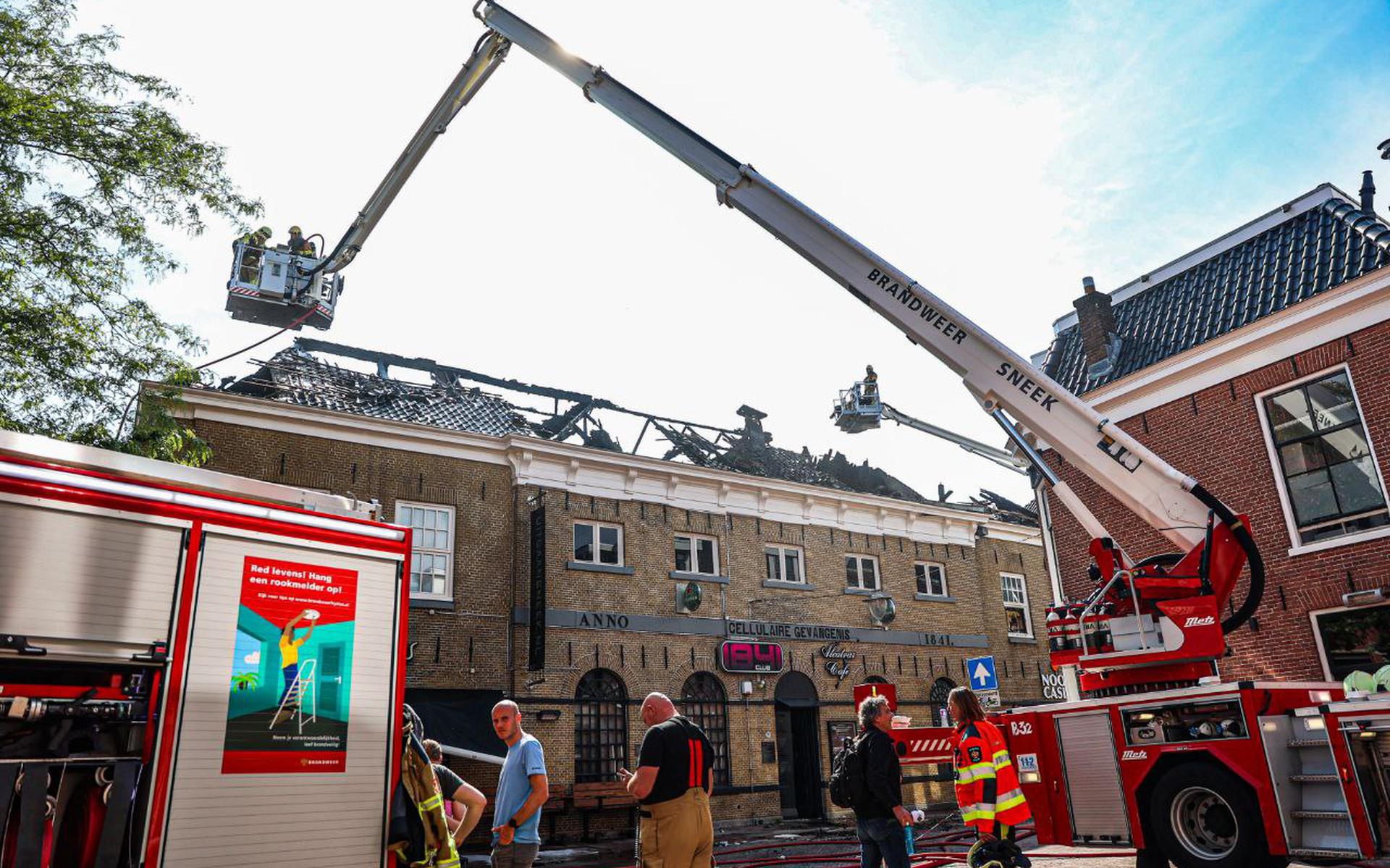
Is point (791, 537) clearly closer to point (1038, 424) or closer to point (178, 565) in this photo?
point (1038, 424)

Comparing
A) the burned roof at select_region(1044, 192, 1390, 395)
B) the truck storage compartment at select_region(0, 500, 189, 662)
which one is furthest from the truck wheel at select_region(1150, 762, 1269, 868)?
the burned roof at select_region(1044, 192, 1390, 395)

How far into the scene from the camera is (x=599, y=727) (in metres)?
18.6

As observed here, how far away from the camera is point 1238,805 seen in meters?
7.28

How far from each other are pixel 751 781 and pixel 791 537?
592cm

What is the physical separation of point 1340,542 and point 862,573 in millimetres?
12177

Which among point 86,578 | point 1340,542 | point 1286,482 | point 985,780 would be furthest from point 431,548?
point 1340,542

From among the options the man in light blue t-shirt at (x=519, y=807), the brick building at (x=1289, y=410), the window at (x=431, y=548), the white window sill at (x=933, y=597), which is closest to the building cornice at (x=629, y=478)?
the window at (x=431, y=548)

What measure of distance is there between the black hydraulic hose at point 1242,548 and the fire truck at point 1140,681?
0.08 feet

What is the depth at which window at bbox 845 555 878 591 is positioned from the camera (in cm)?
2361

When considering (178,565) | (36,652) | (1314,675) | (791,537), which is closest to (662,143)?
(178,565)

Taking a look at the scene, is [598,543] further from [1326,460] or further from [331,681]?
[331,681]

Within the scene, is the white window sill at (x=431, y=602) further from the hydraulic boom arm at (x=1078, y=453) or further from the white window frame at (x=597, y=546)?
the hydraulic boom arm at (x=1078, y=453)

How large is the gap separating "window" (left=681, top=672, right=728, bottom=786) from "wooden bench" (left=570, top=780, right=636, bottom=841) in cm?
248

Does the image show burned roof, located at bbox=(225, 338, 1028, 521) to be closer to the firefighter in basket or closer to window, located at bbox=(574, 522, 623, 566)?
window, located at bbox=(574, 522, 623, 566)
